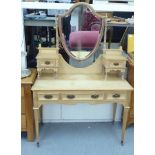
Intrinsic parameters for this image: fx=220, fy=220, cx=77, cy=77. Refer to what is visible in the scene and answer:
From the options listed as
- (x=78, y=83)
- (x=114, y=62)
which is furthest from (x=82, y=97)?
(x=114, y=62)

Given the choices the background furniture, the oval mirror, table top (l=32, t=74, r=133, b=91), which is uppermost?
the oval mirror

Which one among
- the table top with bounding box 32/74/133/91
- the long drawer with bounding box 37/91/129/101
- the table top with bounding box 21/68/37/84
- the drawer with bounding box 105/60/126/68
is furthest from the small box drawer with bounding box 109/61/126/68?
the table top with bounding box 21/68/37/84

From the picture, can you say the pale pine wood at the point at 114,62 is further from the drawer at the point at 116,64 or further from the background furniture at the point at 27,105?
the background furniture at the point at 27,105

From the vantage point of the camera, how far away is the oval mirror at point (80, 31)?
5.64ft

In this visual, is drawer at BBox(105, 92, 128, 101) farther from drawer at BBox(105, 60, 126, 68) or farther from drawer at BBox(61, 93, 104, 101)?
drawer at BBox(105, 60, 126, 68)

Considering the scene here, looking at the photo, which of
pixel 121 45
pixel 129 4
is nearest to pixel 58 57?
pixel 121 45

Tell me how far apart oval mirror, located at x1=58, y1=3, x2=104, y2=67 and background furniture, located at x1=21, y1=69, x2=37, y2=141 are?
39cm

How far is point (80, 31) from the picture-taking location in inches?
69.8

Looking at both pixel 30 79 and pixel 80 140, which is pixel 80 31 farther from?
pixel 80 140

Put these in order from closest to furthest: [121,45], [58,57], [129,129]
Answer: [58,57], [121,45], [129,129]

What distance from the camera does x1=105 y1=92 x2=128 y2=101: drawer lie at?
171cm
